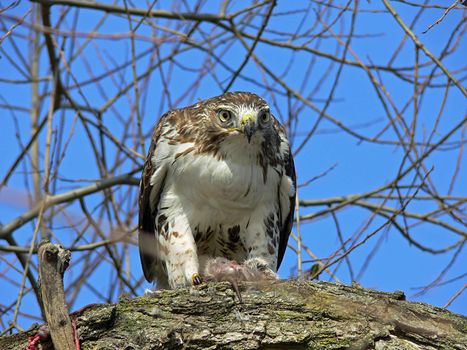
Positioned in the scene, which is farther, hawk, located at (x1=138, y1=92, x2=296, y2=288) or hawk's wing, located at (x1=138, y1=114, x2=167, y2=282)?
hawk's wing, located at (x1=138, y1=114, x2=167, y2=282)

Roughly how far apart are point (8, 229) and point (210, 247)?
1.95 metres

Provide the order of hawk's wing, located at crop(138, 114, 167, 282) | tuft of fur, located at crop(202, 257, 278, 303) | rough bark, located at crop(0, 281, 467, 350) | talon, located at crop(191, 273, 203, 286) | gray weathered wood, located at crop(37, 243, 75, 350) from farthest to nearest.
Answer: hawk's wing, located at crop(138, 114, 167, 282) → talon, located at crop(191, 273, 203, 286) → tuft of fur, located at crop(202, 257, 278, 303) → rough bark, located at crop(0, 281, 467, 350) → gray weathered wood, located at crop(37, 243, 75, 350)

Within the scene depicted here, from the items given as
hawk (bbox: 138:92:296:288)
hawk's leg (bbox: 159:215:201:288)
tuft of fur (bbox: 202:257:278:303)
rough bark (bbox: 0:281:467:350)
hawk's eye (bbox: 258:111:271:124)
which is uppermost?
hawk's eye (bbox: 258:111:271:124)

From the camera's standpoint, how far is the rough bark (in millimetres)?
4691

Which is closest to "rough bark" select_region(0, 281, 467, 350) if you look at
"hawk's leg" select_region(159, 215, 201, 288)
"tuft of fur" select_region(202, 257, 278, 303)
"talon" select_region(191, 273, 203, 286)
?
"tuft of fur" select_region(202, 257, 278, 303)

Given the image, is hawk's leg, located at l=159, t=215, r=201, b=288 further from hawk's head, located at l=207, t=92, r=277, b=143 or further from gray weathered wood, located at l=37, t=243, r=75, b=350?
gray weathered wood, located at l=37, t=243, r=75, b=350

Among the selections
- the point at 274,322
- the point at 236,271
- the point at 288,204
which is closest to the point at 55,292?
the point at 274,322

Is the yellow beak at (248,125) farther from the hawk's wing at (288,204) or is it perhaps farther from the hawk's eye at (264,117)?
the hawk's wing at (288,204)

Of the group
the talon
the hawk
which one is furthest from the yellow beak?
the talon

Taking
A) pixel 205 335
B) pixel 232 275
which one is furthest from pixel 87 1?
pixel 205 335

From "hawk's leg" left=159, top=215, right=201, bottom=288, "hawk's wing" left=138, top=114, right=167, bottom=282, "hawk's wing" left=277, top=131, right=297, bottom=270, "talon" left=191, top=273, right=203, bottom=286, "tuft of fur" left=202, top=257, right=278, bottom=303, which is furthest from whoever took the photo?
"hawk's wing" left=277, top=131, right=297, bottom=270

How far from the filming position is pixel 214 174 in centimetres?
635

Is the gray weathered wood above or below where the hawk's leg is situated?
below

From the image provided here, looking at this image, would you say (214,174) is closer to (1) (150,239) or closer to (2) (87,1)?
(1) (150,239)
